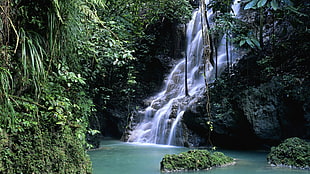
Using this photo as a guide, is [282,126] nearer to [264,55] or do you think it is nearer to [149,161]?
[264,55]

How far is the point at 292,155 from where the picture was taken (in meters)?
6.58

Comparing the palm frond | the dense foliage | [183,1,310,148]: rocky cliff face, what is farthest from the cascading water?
the palm frond

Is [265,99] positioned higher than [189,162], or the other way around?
[265,99]

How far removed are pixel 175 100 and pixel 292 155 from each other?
7209mm

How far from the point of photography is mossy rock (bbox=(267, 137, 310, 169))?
634 centimetres

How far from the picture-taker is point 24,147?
2773 mm

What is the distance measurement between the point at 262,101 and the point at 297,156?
2718 millimetres

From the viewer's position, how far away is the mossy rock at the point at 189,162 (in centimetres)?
596

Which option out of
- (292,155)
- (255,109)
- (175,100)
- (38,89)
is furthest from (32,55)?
(175,100)

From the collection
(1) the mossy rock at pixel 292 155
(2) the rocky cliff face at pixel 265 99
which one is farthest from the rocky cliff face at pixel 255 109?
(1) the mossy rock at pixel 292 155

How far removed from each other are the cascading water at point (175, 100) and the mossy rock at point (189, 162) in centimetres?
460

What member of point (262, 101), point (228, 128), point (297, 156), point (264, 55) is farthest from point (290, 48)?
point (297, 156)

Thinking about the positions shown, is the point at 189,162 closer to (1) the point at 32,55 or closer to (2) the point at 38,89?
(2) the point at 38,89

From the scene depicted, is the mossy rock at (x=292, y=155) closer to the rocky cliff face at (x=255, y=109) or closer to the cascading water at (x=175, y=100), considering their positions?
the rocky cliff face at (x=255, y=109)
